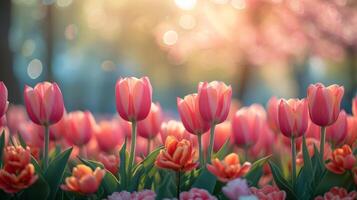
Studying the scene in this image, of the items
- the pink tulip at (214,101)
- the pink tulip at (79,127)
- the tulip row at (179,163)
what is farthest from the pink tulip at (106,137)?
the pink tulip at (214,101)

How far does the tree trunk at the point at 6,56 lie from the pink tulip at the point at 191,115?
9080mm

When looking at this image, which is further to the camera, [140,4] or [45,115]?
[140,4]

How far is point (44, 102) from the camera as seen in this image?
116 inches

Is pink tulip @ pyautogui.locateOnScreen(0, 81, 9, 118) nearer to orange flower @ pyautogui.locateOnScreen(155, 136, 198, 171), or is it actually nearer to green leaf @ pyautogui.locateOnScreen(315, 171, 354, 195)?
orange flower @ pyautogui.locateOnScreen(155, 136, 198, 171)

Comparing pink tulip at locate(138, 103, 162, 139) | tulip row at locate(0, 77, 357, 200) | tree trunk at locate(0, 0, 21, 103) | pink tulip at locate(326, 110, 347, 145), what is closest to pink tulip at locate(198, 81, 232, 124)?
tulip row at locate(0, 77, 357, 200)

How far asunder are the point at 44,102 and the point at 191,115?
0.70m

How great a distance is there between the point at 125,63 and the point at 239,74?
13.7 m

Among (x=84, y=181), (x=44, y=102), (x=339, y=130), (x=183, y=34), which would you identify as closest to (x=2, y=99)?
(x=44, y=102)

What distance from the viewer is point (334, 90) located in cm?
302

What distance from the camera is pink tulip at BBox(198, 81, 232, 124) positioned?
9.57 feet

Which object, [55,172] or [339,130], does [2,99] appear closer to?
[55,172]

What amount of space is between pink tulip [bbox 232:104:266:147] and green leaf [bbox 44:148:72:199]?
4.68 feet

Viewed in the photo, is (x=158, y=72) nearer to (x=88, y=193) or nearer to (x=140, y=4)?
(x=140, y=4)

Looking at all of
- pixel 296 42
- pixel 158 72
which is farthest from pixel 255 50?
pixel 158 72
